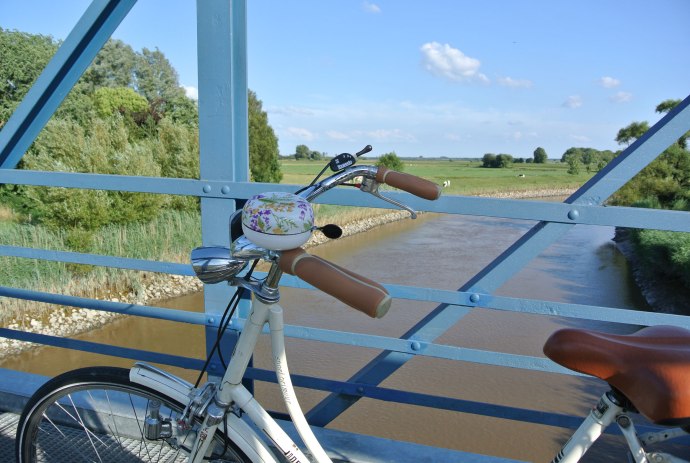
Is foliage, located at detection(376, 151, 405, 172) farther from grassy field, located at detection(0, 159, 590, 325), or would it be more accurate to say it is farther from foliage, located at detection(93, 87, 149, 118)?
grassy field, located at detection(0, 159, 590, 325)

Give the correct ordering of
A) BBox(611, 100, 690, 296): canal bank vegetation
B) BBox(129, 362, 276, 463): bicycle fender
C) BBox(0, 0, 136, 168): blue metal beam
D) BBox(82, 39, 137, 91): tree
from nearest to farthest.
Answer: BBox(129, 362, 276, 463): bicycle fender → BBox(0, 0, 136, 168): blue metal beam → BBox(611, 100, 690, 296): canal bank vegetation → BBox(82, 39, 137, 91): tree

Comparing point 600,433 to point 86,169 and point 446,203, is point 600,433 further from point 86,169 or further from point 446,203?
point 86,169

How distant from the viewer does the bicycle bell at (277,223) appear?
1066 millimetres

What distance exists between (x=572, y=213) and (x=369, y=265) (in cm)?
1057

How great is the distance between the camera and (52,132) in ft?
34.3

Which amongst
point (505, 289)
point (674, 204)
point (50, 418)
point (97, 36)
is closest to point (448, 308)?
point (50, 418)

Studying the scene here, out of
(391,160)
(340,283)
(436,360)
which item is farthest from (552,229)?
(391,160)

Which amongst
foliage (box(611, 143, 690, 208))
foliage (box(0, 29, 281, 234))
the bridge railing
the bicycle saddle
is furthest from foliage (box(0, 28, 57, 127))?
foliage (box(611, 143, 690, 208))

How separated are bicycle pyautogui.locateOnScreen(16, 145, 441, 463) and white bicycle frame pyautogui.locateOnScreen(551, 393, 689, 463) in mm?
595

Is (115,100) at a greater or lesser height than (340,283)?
greater

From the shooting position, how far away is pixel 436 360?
7.42m

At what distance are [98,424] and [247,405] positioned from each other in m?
0.93

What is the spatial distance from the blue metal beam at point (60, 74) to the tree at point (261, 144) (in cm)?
1283

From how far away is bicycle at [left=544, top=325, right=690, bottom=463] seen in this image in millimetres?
1084
